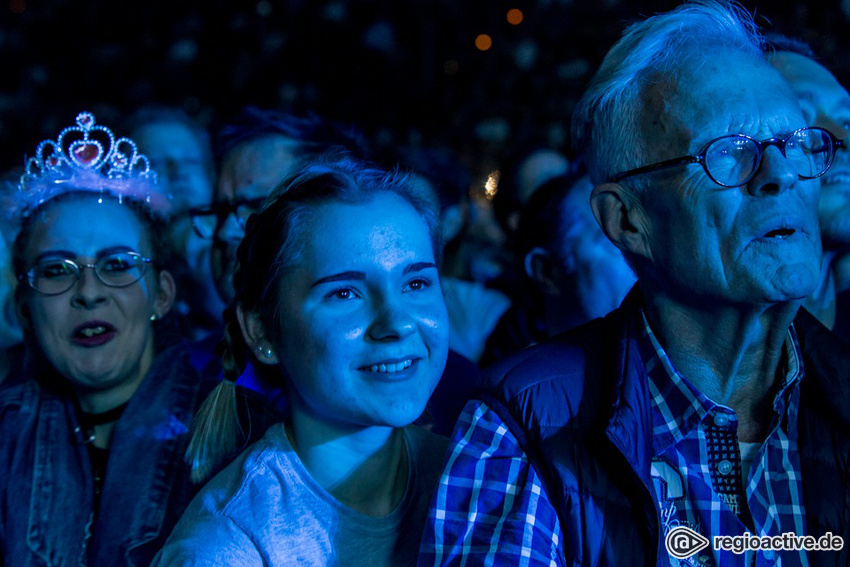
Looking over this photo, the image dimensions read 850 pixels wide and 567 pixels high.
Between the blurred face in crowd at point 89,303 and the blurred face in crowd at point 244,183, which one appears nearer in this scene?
the blurred face in crowd at point 89,303

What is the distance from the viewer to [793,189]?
4.40ft

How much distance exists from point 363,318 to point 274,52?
4.41 m

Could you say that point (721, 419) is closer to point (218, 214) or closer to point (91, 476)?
point (91, 476)

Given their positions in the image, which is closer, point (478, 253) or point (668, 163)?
point (668, 163)

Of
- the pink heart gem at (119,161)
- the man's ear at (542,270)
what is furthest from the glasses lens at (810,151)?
the pink heart gem at (119,161)

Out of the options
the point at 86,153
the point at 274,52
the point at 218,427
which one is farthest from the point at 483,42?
the point at 218,427

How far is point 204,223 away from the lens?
2740 millimetres

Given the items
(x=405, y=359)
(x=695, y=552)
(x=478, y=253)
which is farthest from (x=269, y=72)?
(x=695, y=552)

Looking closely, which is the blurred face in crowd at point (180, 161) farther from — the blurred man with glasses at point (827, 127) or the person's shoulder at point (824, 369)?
the person's shoulder at point (824, 369)

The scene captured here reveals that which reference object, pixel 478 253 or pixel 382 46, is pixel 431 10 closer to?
pixel 382 46

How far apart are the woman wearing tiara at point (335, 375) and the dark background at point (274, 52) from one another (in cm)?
389

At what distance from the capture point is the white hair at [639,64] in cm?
142

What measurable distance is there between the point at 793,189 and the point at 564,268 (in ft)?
3.98

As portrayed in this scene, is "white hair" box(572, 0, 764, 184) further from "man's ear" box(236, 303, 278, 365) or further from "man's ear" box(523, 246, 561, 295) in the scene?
"man's ear" box(523, 246, 561, 295)
